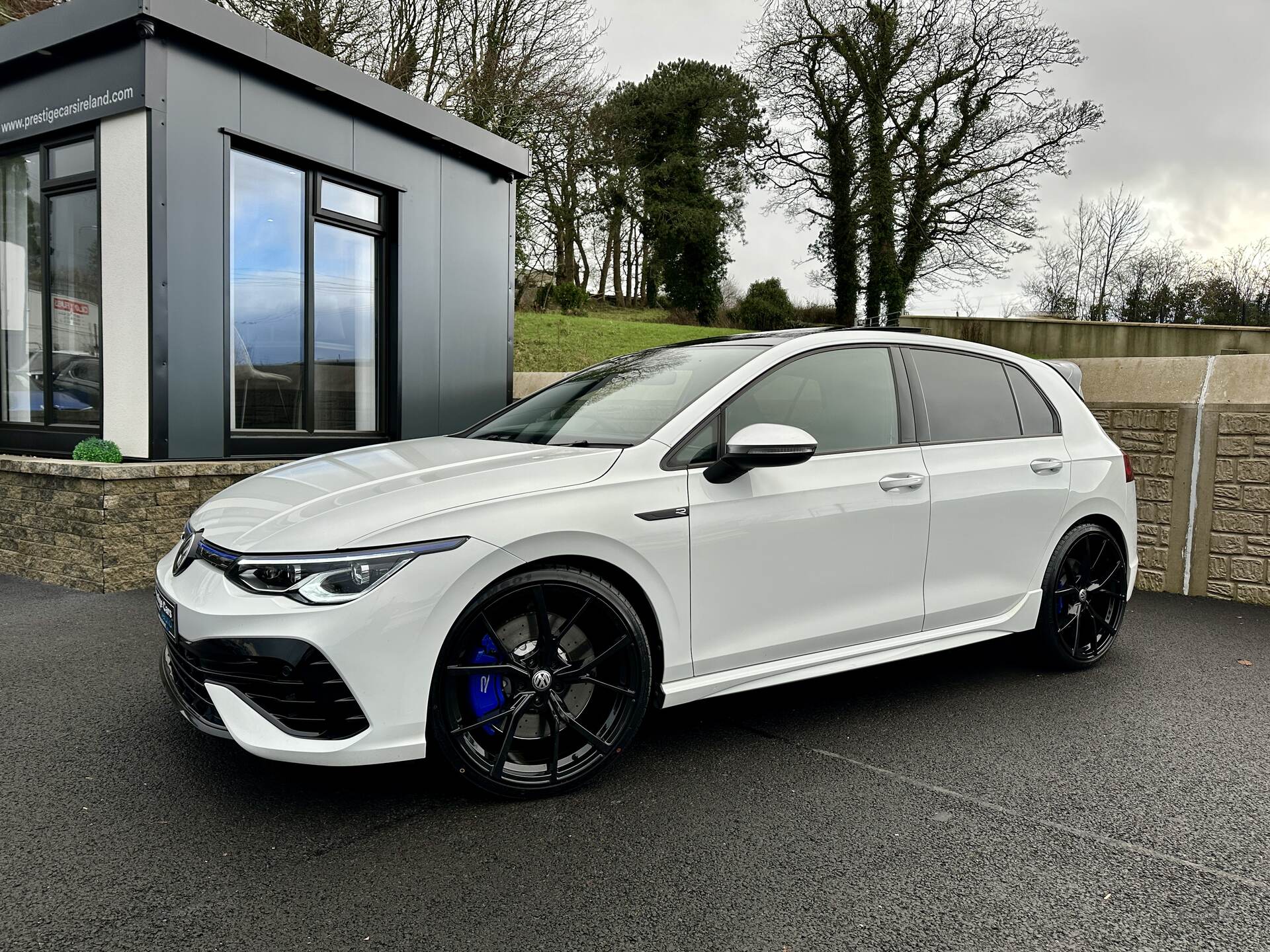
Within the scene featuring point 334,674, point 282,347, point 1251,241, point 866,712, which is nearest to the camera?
point 334,674

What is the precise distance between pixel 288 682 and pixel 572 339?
671 inches

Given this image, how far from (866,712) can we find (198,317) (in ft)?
18.0

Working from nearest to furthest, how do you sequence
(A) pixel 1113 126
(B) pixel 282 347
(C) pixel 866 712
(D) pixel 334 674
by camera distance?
(D) pixel 334 674 < (C) pixel 866 712 < (B) pixel 282 347 < (A) pixel 1113 126

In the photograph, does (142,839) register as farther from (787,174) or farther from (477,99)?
(787,174)

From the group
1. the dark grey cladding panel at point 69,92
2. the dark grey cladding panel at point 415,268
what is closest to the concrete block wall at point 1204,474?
the dark grey cladding panel at point 415,268

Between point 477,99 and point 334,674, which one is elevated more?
point 477,99

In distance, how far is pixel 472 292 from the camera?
9156mm

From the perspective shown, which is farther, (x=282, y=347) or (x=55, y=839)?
(x=282, y=347)

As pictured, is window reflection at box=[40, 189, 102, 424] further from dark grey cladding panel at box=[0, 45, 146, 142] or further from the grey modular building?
dark grey cladding panel at box=[0, 45, 146, 142]

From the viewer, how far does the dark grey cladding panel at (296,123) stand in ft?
22.4

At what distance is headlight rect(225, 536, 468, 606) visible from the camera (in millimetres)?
2480

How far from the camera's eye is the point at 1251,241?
89.4 ft

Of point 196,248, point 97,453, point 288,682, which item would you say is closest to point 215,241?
point 196,248

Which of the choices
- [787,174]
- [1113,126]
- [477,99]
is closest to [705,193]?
[787,174]
